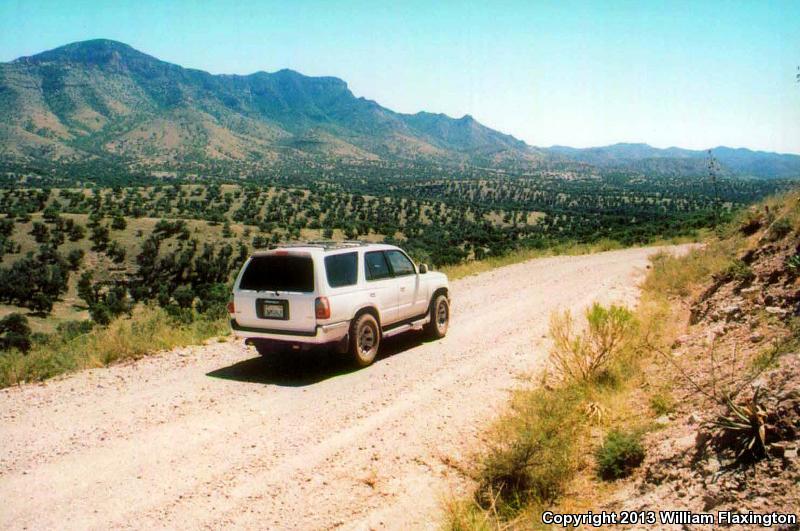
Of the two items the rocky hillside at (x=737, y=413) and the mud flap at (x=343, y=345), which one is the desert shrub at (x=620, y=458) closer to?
the rocky hillside at (x=737, y=413)

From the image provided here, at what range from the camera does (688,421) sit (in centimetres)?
508

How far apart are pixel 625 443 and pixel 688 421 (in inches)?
29.4

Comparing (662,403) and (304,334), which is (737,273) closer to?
(662,403)

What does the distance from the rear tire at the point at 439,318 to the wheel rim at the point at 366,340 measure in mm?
1907

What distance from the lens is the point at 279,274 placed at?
26.2ft

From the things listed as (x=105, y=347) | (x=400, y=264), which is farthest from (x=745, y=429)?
(x=105, y=347)

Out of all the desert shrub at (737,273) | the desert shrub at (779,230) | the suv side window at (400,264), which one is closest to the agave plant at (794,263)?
the desert shrub at (737,273)

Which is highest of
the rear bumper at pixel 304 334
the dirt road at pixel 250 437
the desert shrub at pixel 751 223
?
the desert shrub at pixel 751 223

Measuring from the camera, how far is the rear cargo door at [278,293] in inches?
300

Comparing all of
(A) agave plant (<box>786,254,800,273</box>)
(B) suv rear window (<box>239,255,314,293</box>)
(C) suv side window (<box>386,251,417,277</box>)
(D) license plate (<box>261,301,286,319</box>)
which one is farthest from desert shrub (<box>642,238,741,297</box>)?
(D) license plate (<box>261,301,286,319</box>)

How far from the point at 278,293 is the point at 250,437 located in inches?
101

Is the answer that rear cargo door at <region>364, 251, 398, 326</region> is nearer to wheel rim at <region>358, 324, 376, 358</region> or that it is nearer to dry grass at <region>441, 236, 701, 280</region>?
wheel rim at <region>358, 324, 376, 358</region>

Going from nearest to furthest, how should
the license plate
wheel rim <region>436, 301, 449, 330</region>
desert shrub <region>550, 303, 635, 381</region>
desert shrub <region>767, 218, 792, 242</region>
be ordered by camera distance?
desert shrub <region>550, 303, 635, 381</region> → the license plate → desert shrub <region>767, 218, 792, 242</region> → wheel rim <region>436, 301, 449, 330</region>

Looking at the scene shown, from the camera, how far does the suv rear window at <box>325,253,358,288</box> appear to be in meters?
7.89
